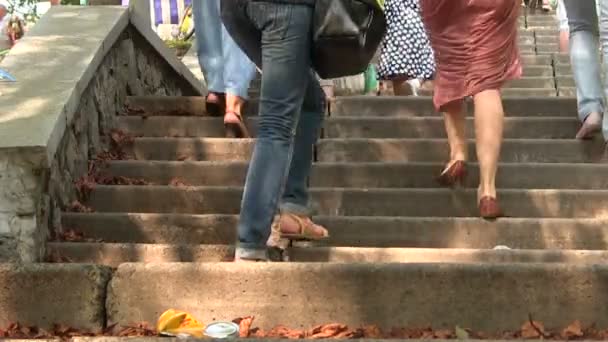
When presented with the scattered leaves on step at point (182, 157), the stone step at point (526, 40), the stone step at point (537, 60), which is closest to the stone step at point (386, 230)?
the scattered leaves on step at point (182, 157)

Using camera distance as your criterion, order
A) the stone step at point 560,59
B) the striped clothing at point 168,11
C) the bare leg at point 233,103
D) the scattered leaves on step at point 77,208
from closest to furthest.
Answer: the scattered leaves on step at point 77,208
the bare leg at point 233,103
the stone step at point 560,59
the striped clothing at point 168,11

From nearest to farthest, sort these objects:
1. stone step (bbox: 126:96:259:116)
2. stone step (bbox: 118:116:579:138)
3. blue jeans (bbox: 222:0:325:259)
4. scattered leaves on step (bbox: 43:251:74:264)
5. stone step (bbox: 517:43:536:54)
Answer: blue jeans (bbox: 222:0:325:259), scattered leaves on step (bbox: 43:251:74:264), stone step (bbox: 118:116:579:138), stone step (bbox: 126:96:259:116), stone step (bbox: 517:43:536:54)

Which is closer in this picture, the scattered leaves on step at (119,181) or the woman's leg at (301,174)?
the woman's leg at (301,174)

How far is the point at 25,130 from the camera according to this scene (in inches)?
160

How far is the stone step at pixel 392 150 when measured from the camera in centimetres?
543

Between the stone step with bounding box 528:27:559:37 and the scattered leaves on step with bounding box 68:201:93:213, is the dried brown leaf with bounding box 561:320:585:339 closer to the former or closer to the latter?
the scattered leaves on step with bounding box 68:201:93:213

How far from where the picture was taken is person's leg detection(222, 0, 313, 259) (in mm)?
3430

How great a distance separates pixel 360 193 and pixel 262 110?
4.63 ft

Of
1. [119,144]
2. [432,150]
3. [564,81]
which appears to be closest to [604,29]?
[432,150]

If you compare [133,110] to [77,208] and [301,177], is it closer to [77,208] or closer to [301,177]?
[77,208]

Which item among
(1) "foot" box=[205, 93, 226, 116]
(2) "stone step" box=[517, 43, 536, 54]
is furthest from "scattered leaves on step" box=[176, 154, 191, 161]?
(2) "stone step" box=[517, 43, 536, 54]

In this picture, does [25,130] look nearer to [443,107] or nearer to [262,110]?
[262,110]

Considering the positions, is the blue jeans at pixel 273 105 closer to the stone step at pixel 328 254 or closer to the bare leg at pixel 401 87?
the stone step at pixel 328 254

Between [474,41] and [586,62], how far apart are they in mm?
1285
